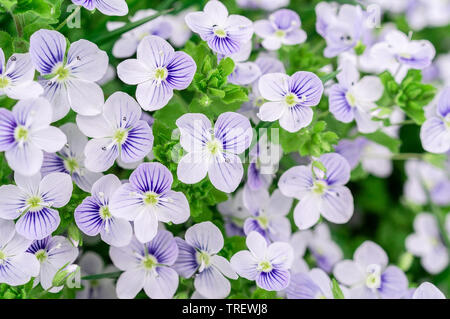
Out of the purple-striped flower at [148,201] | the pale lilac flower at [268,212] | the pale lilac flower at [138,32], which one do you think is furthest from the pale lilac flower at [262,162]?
the pale lilac flower at [138,32]

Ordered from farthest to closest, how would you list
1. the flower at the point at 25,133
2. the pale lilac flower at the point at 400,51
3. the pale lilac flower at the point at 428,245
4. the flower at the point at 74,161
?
1. the pale lilac flower at the point at 428,245
2. the pale lilac flower at the point at 400,51
3. the flower at the point at 74,161
4. the flower at the point at 25,133

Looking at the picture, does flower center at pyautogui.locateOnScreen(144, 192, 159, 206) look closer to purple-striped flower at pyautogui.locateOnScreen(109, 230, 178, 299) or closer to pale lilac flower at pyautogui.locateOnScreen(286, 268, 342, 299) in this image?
purple-striped flower at pyautogui.locateOnScreen(109, 230, 178, 299)

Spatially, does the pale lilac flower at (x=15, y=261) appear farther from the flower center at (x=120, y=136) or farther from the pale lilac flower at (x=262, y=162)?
the pale lilac flower at (x=262, y=162)

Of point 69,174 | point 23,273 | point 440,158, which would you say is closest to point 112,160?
point 69,174

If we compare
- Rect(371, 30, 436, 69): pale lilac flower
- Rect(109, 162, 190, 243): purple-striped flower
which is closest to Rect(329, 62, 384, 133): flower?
Rect(371, 30, 436, 69): pale lilac flower

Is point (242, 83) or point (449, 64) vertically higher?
point (449, 64)

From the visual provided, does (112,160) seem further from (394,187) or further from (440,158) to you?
(394,187)
